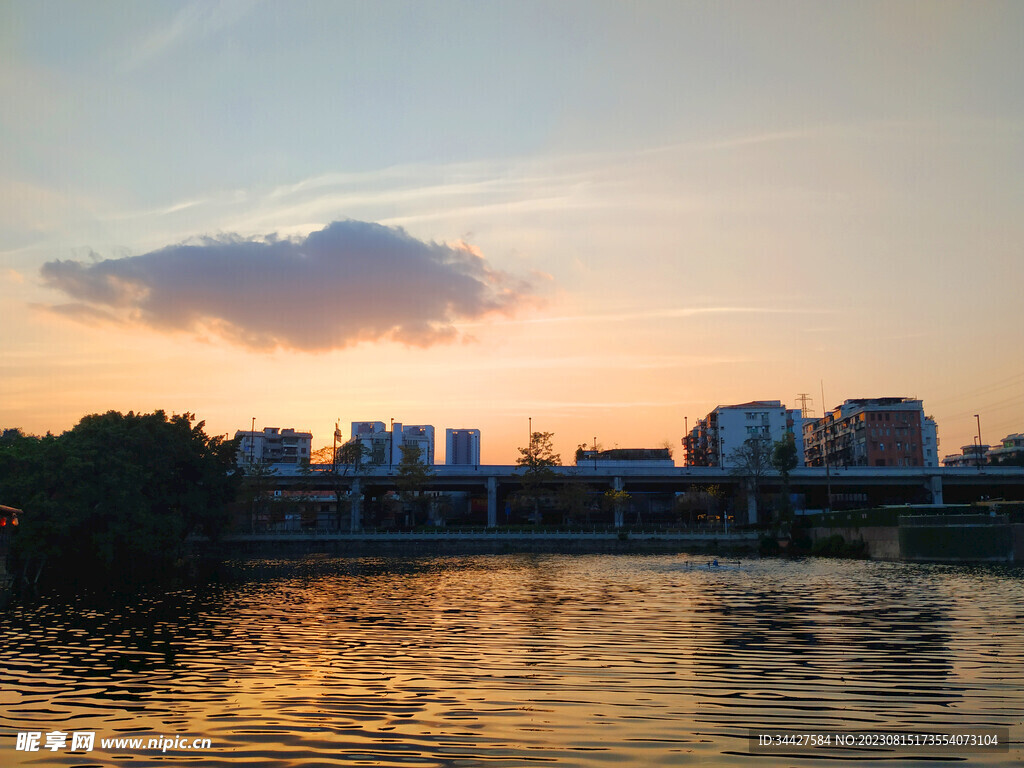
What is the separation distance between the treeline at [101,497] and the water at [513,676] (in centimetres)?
1881

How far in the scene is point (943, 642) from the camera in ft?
74.4

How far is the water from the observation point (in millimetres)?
13117

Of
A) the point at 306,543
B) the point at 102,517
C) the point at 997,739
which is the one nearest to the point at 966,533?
the point at 997,739

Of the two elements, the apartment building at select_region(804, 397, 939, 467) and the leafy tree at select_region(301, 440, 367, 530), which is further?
the apartment building at select_region(804, 397, 939, 467)

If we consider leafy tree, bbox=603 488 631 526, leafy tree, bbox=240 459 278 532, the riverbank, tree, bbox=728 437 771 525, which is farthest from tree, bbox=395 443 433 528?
tree, bbox=728 437 771 525

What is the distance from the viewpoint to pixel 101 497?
5847 cm

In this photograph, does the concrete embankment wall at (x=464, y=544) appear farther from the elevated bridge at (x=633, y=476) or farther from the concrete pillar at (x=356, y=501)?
the elevated bridge at (x=633, y=476)

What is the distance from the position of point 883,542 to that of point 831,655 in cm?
6017

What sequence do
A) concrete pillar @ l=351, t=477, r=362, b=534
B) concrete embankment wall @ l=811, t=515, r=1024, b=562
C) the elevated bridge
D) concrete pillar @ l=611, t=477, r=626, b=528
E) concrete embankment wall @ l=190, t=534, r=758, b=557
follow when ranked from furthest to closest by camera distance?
1. concrete pillar @ l=611, t=477, r=626, b=528
2. the elevated bridge
3. concrete pillar @ l=351, t=477, r=362, b=534
4. concrete embankment wall @ l=190, t=534, r=758, b=557
5. concrete embankment wall @ l=811, t=515, r=1024, b=562

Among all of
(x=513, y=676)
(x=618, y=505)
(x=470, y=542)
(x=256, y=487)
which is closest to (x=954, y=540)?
(x=470, y=542)

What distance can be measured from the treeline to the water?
18.8 metres

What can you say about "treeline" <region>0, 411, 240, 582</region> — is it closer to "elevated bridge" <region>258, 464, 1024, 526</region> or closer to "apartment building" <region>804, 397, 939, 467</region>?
"elevated bridge" <region>258, 464, 1024, 526</region>

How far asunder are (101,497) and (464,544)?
5606 cm

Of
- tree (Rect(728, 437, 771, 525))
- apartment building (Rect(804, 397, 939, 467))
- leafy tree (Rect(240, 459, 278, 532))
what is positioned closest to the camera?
leafy tree (Rect(240, 459, 278, 532))
